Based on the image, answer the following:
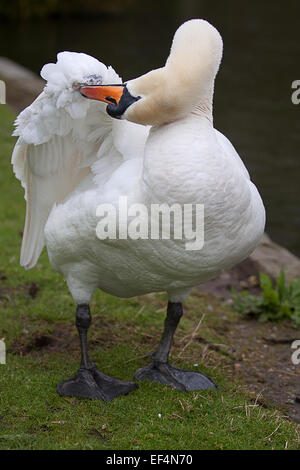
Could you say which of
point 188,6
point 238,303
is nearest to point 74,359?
point 238,303

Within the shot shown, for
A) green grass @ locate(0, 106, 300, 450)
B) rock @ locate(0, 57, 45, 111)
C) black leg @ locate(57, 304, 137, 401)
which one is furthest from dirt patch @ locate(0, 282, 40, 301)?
rock @ locate(0, 57, 45, 111)

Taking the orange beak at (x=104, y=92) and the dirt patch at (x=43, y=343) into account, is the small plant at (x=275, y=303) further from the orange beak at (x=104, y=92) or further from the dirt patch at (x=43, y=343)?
the orange beak at (x=104, y=92)

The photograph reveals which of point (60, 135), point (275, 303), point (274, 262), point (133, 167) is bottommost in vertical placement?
point (275, 303)

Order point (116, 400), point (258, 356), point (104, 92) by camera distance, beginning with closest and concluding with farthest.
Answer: point (104, 92)
point (116, 400)
point (258, 356)

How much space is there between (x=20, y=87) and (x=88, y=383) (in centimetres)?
893

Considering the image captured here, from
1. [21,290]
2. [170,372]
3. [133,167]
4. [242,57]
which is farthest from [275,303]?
[242,57]

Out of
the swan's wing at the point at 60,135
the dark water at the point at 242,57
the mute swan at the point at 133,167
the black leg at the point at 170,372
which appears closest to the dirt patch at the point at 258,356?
the black leg at the point at 170,372

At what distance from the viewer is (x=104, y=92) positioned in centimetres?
366

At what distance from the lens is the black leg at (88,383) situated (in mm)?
4219

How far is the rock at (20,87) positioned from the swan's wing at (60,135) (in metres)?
7.45

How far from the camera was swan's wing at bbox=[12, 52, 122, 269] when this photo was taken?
3684 mm

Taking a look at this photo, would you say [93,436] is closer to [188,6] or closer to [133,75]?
[133,75]

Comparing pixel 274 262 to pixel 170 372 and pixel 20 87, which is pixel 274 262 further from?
pixel 20 87

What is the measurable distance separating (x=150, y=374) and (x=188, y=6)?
25736 millimetres
